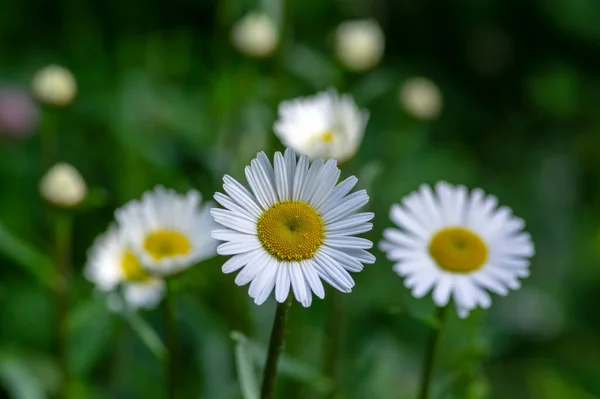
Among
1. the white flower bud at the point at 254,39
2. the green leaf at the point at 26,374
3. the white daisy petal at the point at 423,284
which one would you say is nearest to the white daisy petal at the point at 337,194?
the white daisy petal at the point at 423,284

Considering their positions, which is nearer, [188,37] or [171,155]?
[171,155]

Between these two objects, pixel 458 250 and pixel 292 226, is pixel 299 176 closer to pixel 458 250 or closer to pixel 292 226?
pixel 292 226

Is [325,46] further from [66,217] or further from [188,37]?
[66,217]

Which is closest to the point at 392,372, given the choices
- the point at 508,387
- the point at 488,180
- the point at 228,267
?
the point at 508,387

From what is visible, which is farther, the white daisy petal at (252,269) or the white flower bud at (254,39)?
the white flower bud at (254,39)

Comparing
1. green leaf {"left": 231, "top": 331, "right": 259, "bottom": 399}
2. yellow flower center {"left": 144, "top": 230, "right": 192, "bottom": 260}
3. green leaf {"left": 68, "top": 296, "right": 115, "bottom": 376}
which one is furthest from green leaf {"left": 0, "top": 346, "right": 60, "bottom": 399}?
green leaf {"left": 231, "top": 331, "right": 259, "bottom": 399}

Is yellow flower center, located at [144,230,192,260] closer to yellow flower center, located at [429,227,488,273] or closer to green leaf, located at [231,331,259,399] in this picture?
green leaf, located at [231,331,259,399]

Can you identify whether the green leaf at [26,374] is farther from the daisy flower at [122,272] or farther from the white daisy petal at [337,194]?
the white daisy petal at [337,194]
